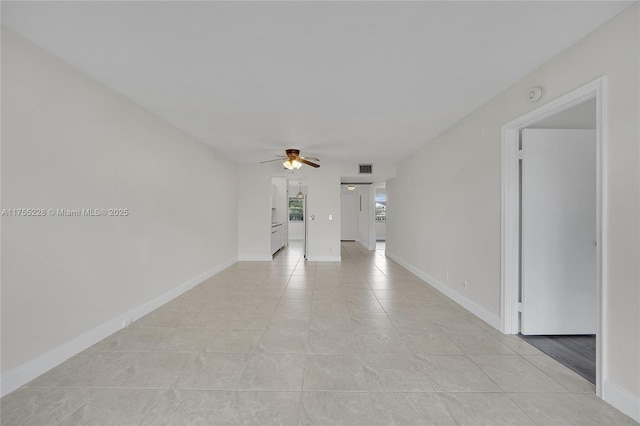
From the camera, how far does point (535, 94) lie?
8.13 feet

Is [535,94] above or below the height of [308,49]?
below

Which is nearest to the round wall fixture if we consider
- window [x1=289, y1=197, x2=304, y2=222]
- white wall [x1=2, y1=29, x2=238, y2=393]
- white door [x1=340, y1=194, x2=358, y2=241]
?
white wall [x1=2, y1=29, x2=238, y2=393]

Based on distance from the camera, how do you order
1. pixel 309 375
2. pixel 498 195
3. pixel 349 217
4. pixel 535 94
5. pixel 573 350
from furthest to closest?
pixel 349 217
pixel 498 195
pixel 573 350
pixel 535 94
pixel 309 375

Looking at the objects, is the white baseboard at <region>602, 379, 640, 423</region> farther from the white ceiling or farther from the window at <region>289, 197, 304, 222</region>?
the window at <region>289, 197, 304, 222</region>

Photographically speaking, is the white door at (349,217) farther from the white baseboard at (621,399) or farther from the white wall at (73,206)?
the white baseboard at (621,399)

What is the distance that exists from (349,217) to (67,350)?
10.7 metres

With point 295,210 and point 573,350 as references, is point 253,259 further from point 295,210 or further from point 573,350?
point 295,210

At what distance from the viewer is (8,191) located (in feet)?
6.43

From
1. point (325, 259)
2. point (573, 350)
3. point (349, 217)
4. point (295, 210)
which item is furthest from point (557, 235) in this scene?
point (295, 210)

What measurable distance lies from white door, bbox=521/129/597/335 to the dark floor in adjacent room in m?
0.08

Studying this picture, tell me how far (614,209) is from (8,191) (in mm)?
4142

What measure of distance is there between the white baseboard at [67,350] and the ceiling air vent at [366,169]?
508cm

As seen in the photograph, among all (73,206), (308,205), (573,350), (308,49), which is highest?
(308,49)

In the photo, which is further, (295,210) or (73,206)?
(295,210)
